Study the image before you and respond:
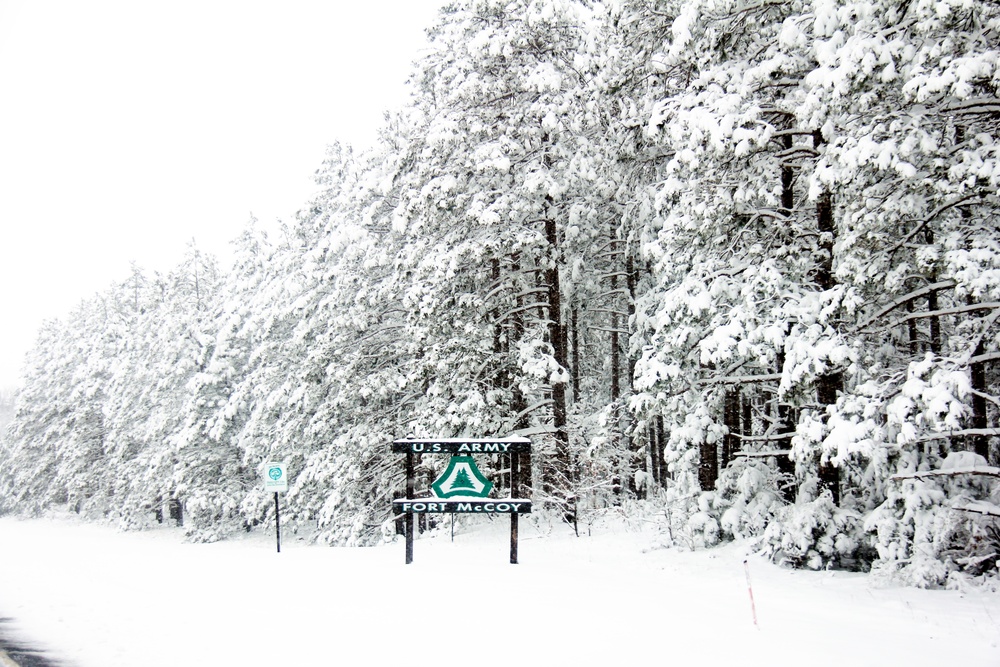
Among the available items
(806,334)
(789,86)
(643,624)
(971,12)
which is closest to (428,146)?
(789,86)

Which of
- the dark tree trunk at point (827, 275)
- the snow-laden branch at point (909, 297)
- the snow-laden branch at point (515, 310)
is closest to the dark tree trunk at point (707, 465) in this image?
the dark tree trunk at point (827, 275)

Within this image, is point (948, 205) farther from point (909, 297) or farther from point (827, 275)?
point (827, 275)

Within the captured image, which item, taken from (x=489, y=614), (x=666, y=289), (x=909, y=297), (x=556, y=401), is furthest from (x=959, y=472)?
(x=556, y=401)

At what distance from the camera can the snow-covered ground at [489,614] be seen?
671 cm

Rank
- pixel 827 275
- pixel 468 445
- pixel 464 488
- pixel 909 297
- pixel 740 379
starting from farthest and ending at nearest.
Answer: pixel 740 379 < pixel 464 488 < pixel 468 445 < pixel 827 275 < pixel 909 297

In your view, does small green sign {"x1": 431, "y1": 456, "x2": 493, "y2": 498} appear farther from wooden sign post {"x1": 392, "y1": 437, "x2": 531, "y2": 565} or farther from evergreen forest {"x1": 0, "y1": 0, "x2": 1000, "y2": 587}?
evergreen forest {"x1": 0, "y1": 0, "x2": 1000, "y2": 587}

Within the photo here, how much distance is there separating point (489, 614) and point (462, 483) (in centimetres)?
407

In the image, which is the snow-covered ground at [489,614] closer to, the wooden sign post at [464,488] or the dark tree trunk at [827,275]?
the wooden sign post at [464,488]

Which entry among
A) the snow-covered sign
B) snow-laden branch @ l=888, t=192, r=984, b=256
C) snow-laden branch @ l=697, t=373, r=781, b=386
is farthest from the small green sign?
snow-laden branch @ l=888, t=192, r=984, b=256

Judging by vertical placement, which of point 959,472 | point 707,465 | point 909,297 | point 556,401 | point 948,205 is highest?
point 948,205

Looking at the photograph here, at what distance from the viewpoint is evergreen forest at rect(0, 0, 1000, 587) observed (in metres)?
9.41

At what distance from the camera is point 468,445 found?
11969 mm

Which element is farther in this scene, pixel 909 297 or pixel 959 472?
pixel 909 297

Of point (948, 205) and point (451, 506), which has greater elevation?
point (948, 205)
